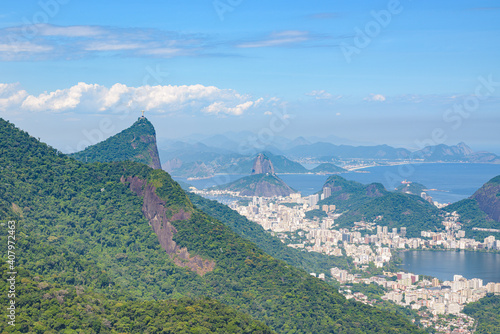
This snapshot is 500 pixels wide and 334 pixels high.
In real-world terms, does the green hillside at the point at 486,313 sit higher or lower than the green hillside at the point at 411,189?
lower

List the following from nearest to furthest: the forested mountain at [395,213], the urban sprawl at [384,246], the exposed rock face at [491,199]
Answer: the urban sprawl at [384,246]
the exposed rock face at [491,199]
the forested mountain at [395,213]

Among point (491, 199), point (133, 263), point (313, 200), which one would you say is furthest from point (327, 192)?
point (133, 263)

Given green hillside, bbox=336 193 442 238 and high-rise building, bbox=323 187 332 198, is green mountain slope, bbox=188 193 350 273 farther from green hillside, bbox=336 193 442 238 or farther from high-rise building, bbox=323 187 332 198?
high-rise building, bbox=323 187 332 198

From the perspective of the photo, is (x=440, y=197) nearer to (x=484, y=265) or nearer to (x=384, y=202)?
(x=384, y=202)

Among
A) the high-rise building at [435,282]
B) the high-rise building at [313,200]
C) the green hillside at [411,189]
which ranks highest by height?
the green hillside at [411,189]

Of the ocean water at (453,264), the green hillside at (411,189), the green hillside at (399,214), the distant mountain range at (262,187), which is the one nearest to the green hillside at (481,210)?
the green hillside at (399,214)

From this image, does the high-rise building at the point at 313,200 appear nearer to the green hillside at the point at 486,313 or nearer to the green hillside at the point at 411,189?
the green hillside at the point at 411,189

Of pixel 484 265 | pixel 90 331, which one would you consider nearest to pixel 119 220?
pixel 90 331
